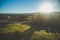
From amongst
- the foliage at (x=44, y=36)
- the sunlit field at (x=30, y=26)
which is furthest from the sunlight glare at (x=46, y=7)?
the foliage at (x=44, y=36)

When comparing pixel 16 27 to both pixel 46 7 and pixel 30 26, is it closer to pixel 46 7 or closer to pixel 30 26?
pixel 30 26

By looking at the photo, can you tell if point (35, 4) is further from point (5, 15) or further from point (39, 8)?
point (5, 15)

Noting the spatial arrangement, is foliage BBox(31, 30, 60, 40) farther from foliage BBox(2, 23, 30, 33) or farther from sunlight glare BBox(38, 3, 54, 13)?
sunlight glare BBox(38, 3, 54, 13)

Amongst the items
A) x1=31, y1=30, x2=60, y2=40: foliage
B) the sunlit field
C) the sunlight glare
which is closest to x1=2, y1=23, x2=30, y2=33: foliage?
the sunlit field

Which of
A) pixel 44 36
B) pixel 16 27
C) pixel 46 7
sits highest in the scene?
pixel 46 7

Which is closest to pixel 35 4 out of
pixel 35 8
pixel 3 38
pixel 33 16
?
pixel 35 8

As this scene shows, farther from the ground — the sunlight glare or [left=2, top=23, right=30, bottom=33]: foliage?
the sunlight glare

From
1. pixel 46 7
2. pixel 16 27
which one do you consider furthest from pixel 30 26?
pixel 46 7

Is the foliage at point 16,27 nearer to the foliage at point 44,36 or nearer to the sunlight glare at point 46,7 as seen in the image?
the foliage at point 44,36
